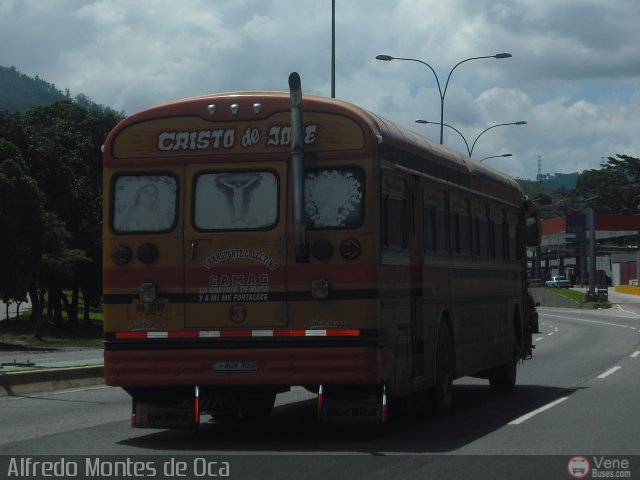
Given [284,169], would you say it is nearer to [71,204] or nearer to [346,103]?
[346,103]

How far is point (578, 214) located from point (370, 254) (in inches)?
3632

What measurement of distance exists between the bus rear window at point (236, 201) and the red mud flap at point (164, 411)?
5.78 feet

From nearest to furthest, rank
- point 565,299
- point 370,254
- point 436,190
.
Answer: point 370,254 → point 436,190 → point 565,299

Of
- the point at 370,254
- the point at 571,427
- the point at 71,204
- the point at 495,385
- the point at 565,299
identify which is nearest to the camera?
the point at 370,254

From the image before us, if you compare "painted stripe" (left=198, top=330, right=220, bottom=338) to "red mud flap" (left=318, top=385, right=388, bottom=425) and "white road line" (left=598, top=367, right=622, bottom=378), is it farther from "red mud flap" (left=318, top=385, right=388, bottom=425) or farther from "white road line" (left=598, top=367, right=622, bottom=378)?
"white road line" (left=598, top=367, right=622, bottom=378)

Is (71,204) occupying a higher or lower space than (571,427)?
higher

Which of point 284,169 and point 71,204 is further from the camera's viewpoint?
point 71,204

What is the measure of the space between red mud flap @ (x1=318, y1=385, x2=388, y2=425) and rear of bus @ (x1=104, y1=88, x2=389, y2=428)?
1cm

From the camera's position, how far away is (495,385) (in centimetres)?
1991

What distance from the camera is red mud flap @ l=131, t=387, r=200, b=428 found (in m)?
13.2

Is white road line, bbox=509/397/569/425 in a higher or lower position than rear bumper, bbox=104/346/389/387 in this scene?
lower

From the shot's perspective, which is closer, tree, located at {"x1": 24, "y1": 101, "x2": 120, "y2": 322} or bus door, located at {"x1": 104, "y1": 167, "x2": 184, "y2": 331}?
bus door, located at {"x1": 104, "y1": 167, "x2": 184, "y2": 331}

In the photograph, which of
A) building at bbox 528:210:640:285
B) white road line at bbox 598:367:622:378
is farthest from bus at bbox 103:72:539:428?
building at bbox 528:210:640:285
